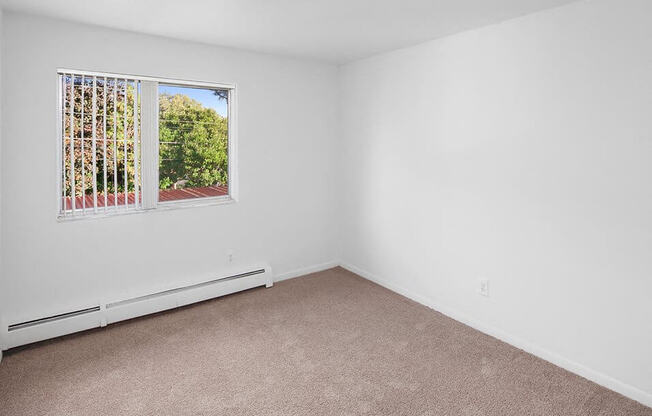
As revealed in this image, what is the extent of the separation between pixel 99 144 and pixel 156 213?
722 millimetres

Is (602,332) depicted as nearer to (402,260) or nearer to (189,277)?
(402,260)

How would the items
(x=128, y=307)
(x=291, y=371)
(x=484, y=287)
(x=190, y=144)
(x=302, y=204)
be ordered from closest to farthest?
(x=291, y=371) < (x=484, y=287) < (x=128, y=307) < (x=190, y=144) < (x=302, y=204)

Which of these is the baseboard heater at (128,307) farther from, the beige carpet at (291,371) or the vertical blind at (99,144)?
the vertical blind at (99,144)

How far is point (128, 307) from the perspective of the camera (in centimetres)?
330

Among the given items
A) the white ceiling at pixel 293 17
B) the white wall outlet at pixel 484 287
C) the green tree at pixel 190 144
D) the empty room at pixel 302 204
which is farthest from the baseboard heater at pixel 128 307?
the white ceiling at pixel 293 17

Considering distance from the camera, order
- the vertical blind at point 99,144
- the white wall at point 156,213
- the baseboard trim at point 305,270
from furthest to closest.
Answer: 1. the baseboard trim at point 305,270
2. the vertical blind at point 99,144
3. the white wall at point 156,213

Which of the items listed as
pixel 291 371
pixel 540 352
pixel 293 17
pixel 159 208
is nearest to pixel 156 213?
pixel 159 208

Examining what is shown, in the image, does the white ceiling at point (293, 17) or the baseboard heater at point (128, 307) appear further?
the baseboard heater at point (128, 307)

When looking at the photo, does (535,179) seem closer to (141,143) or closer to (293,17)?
(293,17)

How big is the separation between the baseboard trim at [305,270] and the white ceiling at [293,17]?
92.6 inches

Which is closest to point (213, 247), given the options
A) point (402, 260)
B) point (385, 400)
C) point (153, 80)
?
point (153, 80)

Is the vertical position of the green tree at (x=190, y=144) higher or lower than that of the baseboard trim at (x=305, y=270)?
higher

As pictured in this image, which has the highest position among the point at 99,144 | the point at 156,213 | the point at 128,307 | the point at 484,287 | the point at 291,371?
the point at 99,144

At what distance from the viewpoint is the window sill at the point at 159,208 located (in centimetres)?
315
